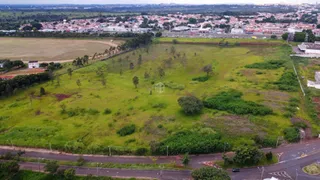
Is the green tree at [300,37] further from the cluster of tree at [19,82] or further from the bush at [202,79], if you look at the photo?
the cluster of tree at [19,82]

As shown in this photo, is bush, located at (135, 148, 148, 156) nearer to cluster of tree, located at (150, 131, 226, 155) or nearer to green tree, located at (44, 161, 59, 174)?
cluster of tree, located at (150, 131, 226, 155)

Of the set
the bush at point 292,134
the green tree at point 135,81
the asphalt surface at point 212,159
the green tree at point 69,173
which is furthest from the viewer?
the green tree at point 135,81

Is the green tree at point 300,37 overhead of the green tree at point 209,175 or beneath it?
overhead

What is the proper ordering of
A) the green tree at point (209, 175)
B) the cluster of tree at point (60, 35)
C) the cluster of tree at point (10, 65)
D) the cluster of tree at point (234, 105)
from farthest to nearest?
the cluster of tree at point (60, 35), the cluster of tree at point (10, 65), the cluster of tree at point (234, 105), the green tree at point (209, 175)

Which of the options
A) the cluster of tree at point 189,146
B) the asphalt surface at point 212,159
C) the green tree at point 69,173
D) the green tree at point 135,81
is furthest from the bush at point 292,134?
the green tree at point 135,81

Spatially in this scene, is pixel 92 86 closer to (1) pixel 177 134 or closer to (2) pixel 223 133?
(1) pixel 177 134

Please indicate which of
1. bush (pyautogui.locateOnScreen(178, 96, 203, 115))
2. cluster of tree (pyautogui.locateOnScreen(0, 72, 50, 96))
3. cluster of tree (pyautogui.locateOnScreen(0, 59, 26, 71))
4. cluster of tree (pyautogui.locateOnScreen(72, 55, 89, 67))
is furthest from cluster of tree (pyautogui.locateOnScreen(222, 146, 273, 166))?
cluster of tree (pyautogui.locateOnScreen(0, 59, 26, 71))

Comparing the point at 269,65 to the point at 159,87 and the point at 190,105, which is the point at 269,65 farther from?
the point at 190,105
